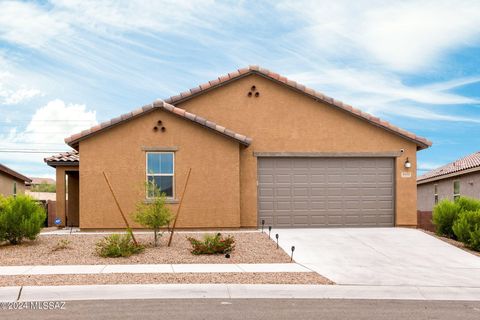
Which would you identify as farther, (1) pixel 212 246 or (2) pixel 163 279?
(1) pixel 212 246

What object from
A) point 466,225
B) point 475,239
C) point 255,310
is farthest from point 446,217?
point 255,310

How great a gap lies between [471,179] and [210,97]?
14341 millimetres

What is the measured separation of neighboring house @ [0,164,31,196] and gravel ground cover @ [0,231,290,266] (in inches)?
689

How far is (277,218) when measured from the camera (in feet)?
69.3

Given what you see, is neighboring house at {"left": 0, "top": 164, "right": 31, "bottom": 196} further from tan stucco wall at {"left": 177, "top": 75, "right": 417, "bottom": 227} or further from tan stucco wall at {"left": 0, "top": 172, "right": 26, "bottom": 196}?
tan stucco wall at {"left": 177, "top": 75, "right": 417, "bottom": 227}

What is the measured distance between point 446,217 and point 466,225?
2097mm

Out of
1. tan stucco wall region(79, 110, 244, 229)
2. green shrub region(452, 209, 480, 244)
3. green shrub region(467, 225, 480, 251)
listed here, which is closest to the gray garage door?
tan stucco wall region(79, 110, 244, 229)

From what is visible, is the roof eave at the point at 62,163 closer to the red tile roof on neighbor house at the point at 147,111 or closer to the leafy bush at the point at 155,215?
the red tile roof on neighbor house at the point at 147,111

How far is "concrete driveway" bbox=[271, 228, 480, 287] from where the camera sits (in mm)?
12648

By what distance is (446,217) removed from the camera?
2047 centimetres

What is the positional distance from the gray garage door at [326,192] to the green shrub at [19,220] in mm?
7836

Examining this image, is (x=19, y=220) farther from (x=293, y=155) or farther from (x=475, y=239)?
(x=475, y=239)

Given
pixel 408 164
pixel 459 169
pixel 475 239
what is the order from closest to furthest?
pixel 475 239 < pixel 408 164 < pixel 459 169

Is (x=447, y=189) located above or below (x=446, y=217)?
above
